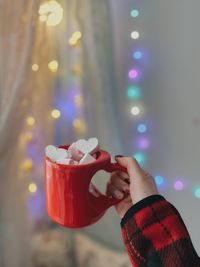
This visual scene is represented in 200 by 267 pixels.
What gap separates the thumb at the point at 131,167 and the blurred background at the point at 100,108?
0.56 meters

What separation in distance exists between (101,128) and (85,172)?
66 cm

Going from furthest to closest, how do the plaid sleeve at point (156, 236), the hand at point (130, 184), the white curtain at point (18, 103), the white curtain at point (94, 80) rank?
the white curtain at point (94, 80) → the white curtain at point (18, 103) → the hand at point (130, 184) → the plaid sleeve at point (156, 236)

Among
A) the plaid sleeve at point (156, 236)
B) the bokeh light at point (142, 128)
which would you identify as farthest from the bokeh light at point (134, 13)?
the plaid sleeve at point (156, 236)

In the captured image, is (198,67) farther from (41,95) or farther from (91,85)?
(41,95)

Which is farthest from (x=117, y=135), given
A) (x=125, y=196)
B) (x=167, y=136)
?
(x=125, y=196)

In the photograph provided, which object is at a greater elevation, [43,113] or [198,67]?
[198,67]

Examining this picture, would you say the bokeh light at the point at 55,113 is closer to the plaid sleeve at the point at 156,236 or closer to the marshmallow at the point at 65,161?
the marshmallow at the point at 65,161

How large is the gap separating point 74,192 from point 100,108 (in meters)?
0.65

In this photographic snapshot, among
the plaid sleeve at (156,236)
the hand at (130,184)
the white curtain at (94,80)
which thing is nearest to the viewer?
the plaid sleeve at (156,236)

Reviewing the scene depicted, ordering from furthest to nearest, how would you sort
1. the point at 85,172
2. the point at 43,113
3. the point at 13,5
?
1. the point at 43,113
2. the point at 13,5
3. the point at 85,172

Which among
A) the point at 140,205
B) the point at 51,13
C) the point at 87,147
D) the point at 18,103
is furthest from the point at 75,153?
the point at 51,13

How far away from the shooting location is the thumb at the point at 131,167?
59cm

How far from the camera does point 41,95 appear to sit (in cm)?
117

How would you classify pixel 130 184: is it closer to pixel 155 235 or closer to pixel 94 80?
pixel 155 235
